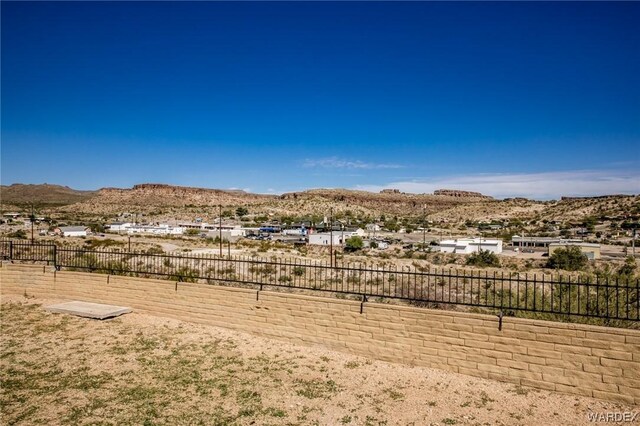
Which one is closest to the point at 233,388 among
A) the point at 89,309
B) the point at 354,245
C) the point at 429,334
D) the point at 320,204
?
the point at 429,334

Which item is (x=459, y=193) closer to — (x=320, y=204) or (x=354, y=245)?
(x=320, y=204)

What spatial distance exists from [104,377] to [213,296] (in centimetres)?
376

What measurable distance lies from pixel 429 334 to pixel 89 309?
970cm

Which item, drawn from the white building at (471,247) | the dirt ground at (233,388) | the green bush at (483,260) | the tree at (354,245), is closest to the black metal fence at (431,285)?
the dirt ground at (233,388)

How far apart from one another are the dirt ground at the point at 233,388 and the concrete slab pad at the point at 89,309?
1.41 m

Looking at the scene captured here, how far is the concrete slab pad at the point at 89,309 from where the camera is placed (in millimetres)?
12250

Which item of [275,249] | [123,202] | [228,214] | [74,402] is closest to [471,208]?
[228,214]

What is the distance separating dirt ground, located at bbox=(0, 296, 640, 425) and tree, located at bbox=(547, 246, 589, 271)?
24.5m

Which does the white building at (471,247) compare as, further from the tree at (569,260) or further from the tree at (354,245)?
the tree at (354,245)

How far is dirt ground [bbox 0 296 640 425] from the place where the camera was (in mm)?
6891

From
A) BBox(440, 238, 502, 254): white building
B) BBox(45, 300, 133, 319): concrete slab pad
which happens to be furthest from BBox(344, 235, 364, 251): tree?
BBox(45, 300, 133, 319): concrete slab pad

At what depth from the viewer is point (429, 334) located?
29.6ft

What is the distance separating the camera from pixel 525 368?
26.7ft

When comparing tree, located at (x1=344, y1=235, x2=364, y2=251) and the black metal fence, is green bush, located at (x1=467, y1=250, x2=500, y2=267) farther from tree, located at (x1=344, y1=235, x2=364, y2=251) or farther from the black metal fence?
the black metal fence
